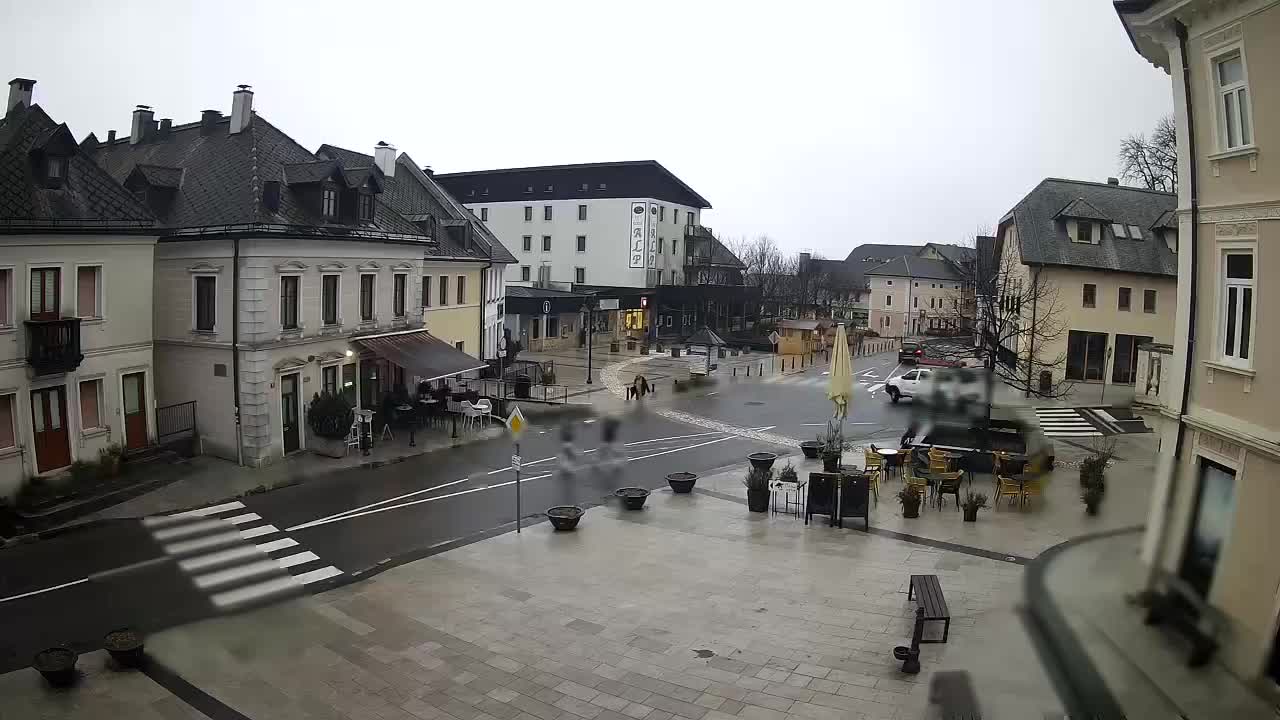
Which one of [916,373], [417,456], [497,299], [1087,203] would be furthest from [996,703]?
[497,299]

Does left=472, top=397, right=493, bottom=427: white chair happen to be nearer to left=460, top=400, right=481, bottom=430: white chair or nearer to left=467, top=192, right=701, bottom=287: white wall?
left=460, top=400, right=481, bottom=430: white chair

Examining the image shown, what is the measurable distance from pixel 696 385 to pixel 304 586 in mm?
29621

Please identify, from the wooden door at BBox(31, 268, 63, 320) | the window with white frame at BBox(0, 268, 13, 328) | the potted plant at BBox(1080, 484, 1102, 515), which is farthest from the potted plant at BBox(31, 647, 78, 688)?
the potted plant at BBox(1080, 484, 1102, 515)

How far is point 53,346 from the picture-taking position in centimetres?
1925

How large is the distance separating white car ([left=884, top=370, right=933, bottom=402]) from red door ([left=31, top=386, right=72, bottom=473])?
103 feet

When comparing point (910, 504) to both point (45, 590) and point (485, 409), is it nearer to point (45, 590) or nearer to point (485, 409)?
point (45, 590)

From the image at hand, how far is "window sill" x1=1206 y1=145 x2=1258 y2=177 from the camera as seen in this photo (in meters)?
9.13

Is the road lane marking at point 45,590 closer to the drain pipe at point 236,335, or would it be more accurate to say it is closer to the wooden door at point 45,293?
the wooden door at point 45,293

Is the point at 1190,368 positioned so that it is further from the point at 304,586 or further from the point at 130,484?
the point at 130,484

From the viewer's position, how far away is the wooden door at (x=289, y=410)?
956 inches

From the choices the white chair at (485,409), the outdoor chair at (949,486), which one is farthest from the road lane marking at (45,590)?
the outdoor chair at (949,486)

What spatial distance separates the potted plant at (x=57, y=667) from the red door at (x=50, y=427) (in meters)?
10.7

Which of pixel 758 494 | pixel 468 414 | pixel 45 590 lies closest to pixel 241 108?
pixel 468 414

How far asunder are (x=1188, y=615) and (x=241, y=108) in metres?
27.8
